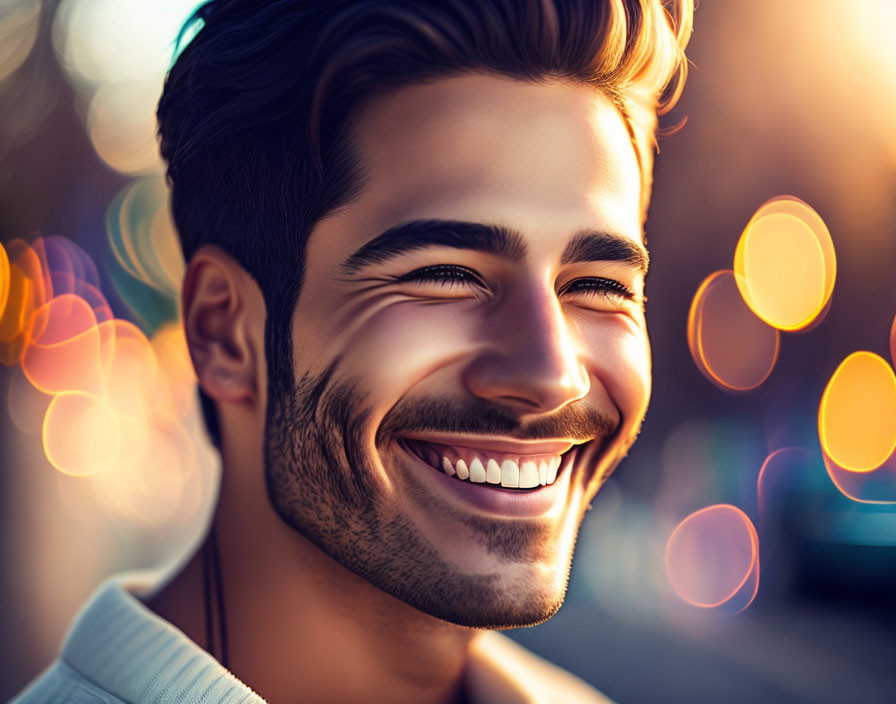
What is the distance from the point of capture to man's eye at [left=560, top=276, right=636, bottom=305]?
1.64m

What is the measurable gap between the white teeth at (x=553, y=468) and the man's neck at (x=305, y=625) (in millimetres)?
420

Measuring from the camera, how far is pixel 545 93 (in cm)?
159

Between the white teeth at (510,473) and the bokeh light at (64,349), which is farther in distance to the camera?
the bokeh light at (64,349)

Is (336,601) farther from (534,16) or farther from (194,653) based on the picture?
(534,16)

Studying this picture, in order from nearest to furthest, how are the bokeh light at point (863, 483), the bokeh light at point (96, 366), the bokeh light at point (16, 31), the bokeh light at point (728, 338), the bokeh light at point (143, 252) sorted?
1. the bokeh light at point (16, 31)
2. the bokeh light at point (96, 366)
3. the bokeh light at point (143, 252)
4. the bokeh light at point (863, 483)
5. the bokeh light at point (728, 338)

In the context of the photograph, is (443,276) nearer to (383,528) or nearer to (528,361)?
(528,361)

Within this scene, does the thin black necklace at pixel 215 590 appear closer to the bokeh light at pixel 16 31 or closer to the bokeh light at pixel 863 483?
the bokeh light at pixel 16 31

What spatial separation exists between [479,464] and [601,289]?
1.51 ft

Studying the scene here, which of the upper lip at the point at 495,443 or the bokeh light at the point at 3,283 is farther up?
the upper lip at the point at 495,443

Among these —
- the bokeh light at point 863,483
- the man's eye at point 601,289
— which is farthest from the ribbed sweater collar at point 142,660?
the bokeh light at point 863,483

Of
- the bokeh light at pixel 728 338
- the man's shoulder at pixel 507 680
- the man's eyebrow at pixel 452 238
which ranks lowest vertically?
the bokeh light at pixel 728 338

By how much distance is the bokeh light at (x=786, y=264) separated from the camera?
8.64m

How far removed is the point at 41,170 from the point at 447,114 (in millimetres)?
4310

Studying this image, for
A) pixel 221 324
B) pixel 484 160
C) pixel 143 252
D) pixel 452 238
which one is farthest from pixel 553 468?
pixel 143 252
